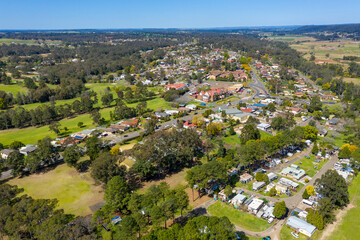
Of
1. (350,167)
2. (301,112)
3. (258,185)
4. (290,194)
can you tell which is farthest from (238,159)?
(301,112)

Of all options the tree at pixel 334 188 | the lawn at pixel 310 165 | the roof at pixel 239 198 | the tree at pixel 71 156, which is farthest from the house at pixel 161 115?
the tree at pixel 334 188

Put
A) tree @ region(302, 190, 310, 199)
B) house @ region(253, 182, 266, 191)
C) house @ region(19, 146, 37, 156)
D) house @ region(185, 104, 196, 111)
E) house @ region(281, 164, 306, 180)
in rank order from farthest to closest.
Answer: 1. house @ region(185, 104, 196, 111)
2. house @ region(19, 146, 37, 156)
3. house @ region(281, 164, 306, 180)
4. house @ region(253, 182, 266, 191)
5. tree @ region(302, 190, 310, 199)

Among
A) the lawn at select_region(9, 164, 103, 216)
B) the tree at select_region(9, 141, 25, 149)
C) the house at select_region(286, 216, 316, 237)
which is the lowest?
the lawn at select_region(9, 164, 103, 216)

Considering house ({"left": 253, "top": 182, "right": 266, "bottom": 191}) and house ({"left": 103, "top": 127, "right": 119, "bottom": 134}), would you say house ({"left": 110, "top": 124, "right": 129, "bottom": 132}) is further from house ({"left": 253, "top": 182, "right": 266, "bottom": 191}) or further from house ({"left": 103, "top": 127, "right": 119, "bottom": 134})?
house ({"left": 253, "top": 182, "right": 266, "bottom": 191})

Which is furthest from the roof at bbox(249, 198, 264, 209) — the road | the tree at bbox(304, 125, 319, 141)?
the tree at bbox(304, 125, 319, 141)

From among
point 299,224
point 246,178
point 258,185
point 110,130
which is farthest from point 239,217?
point 110,130

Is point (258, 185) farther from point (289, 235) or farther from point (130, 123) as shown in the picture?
point (130, 123)

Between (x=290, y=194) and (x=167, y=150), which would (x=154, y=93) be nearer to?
(x=167, y=150)
